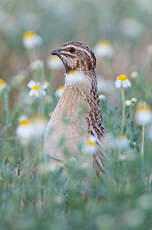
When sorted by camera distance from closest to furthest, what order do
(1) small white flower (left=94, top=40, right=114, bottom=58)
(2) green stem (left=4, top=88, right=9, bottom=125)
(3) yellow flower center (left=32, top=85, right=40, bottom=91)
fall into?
(3) yellow flower center (left=32, top=85, right=40, bottom=91), (2) green stem (left=4, top=88, right=9, bottom=125), (1) small white flower (left=94, top=40, right=114, bottom=58)

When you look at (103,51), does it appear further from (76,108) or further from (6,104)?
(76,108)

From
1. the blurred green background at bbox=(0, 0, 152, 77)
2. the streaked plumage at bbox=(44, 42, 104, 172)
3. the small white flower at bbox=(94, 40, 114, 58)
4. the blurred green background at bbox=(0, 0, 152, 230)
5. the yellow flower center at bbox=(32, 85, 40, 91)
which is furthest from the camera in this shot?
the blurred green background at bbox=(0, 0, 152, 77)

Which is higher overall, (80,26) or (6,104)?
(80,26)

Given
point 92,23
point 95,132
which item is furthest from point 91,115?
point 92,23

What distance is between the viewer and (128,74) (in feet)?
31.9

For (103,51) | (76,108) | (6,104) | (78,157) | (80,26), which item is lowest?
(78,157)

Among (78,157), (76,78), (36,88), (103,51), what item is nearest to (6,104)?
(36,88)

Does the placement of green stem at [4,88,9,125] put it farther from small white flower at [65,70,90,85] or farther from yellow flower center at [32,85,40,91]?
small white flower at [65,70,90,85]

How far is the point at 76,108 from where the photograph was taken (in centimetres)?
477

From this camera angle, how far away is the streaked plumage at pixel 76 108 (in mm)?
4578

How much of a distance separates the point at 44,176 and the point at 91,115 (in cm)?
134

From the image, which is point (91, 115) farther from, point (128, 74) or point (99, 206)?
point (128, 74)

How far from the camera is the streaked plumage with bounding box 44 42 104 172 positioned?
4.58 m

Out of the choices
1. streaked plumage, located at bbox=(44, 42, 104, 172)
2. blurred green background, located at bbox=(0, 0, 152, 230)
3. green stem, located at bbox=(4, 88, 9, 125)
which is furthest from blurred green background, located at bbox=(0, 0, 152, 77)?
streaked plumage, located at bbox=(44, 42, 104, 172)
